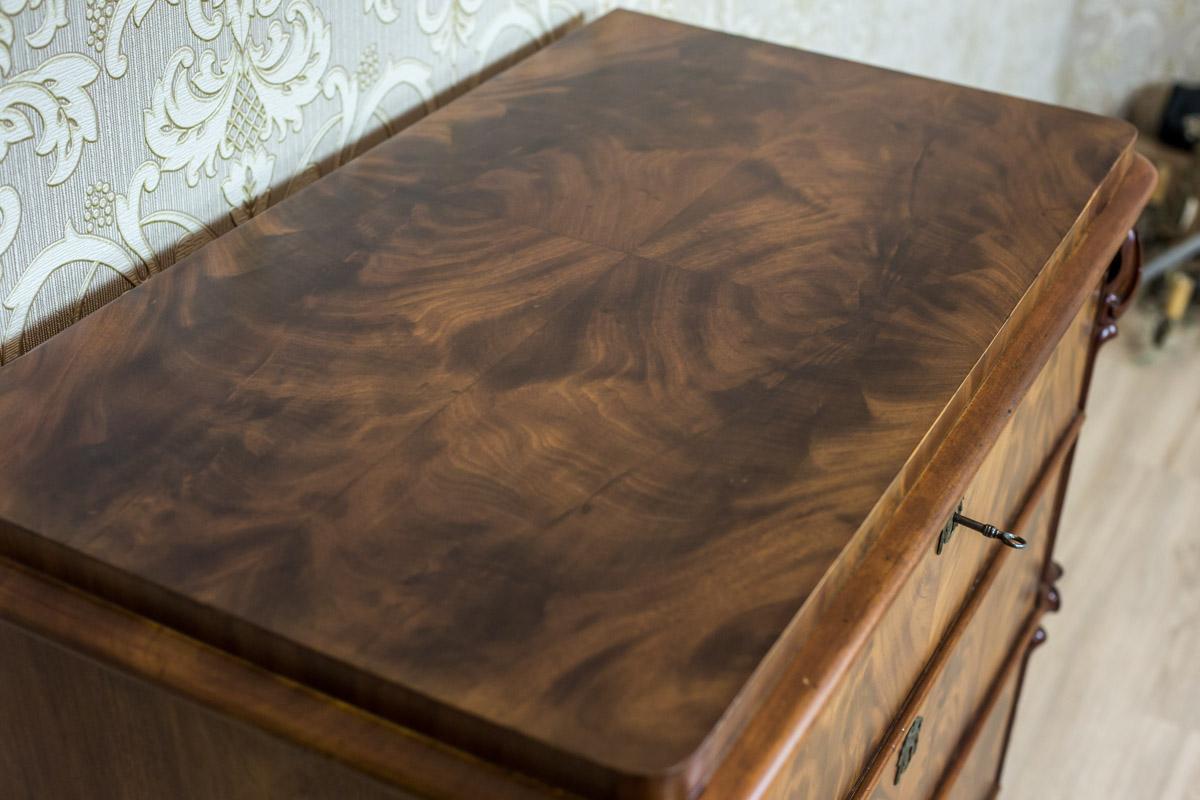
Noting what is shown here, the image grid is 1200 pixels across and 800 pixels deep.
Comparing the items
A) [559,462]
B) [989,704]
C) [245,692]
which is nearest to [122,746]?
[245,692]

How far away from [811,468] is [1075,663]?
109 cm

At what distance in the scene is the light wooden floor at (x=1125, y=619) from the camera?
1.36m

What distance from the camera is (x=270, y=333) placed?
24.6 inches

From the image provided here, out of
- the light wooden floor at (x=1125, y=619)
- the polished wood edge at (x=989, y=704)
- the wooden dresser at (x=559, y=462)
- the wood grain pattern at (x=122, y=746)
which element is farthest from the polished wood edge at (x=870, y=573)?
the light wooden floor at (x=1125, y=619)

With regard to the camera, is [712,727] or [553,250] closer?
[712,727]

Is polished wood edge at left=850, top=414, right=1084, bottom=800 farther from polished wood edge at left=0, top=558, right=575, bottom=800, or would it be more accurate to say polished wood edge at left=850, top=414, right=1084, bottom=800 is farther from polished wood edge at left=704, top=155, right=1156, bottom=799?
polished wood edge at left=0, top=558, right=575, bottom=800

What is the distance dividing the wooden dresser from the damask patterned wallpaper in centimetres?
5

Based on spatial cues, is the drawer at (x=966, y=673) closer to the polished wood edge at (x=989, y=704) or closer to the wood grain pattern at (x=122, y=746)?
the polished wood edge at (x=989, y=704)

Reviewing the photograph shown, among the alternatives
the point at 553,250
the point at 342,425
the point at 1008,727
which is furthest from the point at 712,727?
the point at 1008,727

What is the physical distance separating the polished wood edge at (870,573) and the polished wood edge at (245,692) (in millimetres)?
81

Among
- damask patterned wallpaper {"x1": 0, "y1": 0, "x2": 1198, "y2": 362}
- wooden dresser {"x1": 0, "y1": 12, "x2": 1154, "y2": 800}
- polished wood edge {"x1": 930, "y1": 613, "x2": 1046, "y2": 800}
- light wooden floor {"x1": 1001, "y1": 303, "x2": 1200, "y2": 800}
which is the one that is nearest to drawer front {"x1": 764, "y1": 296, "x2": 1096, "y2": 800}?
wooden dresser {"x1": 0, "y1": 12, "x2": 1154, "y2": 800}

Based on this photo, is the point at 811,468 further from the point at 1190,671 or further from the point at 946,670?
the point at 1190,671

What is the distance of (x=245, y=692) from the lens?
481 mm

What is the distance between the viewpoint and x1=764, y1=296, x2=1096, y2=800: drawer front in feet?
1.87
